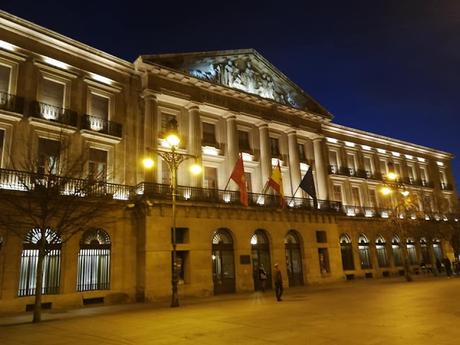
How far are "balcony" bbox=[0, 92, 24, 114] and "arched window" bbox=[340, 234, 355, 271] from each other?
25907 mm

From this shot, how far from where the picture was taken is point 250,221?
2562 centimetres

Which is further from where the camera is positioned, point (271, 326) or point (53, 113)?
point (53, 113)

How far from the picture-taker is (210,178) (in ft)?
87.7

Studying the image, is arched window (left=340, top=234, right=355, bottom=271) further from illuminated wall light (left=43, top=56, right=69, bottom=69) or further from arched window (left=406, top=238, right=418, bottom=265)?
illuminated wall light (left=43, top=56, right=69, bottom=69)

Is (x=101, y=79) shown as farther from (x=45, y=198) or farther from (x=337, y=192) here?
(x=337, y=192)

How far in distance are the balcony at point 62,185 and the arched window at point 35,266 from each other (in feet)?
7.48

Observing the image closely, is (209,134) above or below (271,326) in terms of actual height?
above

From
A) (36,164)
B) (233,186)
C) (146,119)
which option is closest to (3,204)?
(36,164)

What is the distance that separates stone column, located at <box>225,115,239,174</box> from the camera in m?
27.1

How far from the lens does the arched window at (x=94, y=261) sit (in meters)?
19.7

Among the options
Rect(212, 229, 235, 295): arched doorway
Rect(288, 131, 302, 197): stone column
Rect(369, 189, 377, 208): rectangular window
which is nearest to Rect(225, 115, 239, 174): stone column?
Rect(212, 229, 235, 295): arched doorway

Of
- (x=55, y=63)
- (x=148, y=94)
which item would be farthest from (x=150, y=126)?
(x=55, y=63)

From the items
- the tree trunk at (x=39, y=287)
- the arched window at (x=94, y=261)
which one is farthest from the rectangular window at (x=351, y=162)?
the tree trunk at (x=39, y=287)

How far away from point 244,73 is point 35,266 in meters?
19.6
